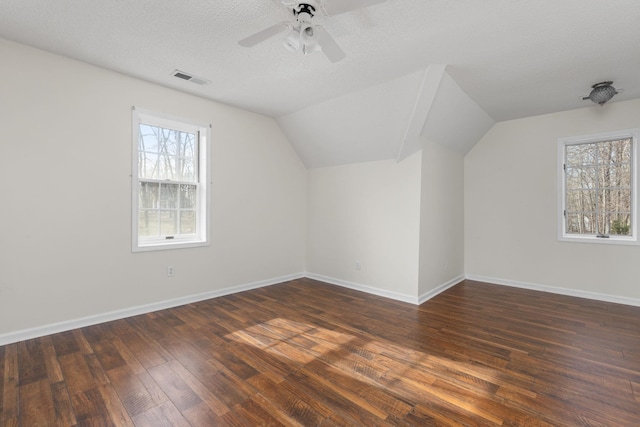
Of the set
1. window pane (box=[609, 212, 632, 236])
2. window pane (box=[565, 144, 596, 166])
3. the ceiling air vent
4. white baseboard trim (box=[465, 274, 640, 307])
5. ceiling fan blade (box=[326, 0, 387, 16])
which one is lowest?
white baseboard trim (box=[465, 274, 640, 307])

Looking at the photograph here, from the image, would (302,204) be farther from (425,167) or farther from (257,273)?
(425,167)

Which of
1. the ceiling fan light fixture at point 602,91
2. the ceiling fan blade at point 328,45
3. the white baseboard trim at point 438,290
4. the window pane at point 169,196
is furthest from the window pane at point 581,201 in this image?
the window pane at point 169,196

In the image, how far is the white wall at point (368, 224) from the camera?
3.81 m

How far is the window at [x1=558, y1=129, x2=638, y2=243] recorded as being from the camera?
3834 mm

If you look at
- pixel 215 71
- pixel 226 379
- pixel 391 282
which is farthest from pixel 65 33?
pixel 391 282

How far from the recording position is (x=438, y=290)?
4156 mm

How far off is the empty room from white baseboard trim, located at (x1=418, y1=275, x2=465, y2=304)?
0.14 ft

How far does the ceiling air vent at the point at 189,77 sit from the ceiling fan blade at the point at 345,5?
180 centimetres

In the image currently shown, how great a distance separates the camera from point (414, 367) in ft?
7.20

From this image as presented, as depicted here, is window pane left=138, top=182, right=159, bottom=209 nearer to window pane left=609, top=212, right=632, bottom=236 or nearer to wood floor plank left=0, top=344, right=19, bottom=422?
wood floor plank left=0, top=344, right=19, bottom=422

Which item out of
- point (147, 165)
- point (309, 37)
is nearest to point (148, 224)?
point (147, 165)

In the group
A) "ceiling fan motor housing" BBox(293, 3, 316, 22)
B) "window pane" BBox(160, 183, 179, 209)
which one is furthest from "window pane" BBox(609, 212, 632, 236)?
"window pane" BBox(160, 183, 179, 209)

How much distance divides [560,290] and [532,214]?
113 centimetres

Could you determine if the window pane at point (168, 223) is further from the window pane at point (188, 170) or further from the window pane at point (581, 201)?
the window pane at point (581, 201)
